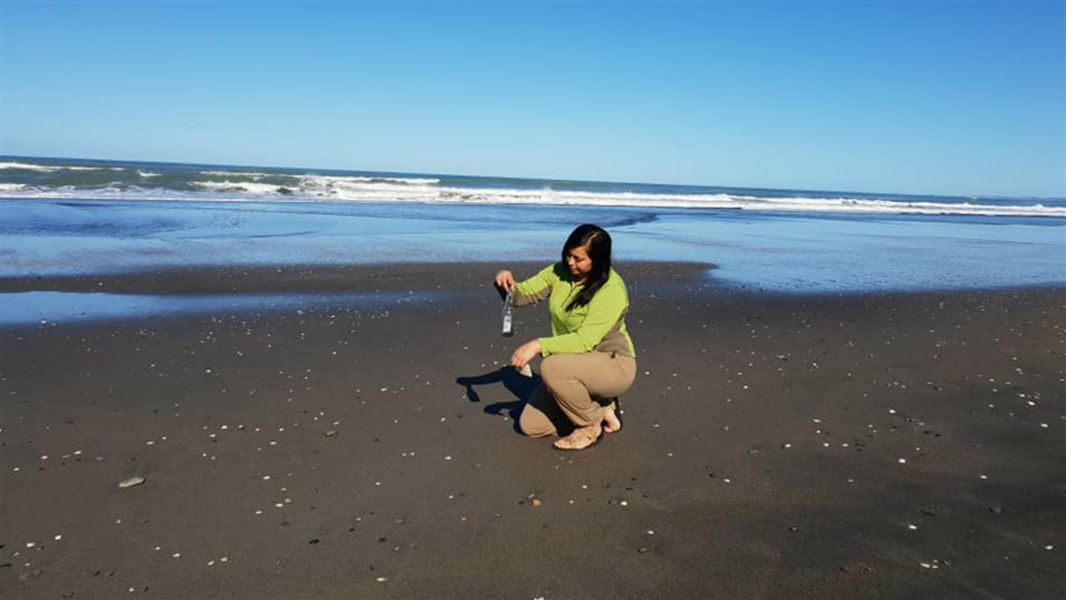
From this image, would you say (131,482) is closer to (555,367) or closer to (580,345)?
(555,367)

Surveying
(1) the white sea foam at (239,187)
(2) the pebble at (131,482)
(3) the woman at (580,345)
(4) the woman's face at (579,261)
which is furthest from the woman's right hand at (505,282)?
(1) the white sea foam at (239,187)

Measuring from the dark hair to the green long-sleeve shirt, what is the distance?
5cm

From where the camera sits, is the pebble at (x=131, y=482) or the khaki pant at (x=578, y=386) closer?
the pebble at (x=131, y=482)

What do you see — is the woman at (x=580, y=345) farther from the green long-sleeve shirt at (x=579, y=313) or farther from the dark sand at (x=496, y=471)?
the dark sand at (x=496, y=471)

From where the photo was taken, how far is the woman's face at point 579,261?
4551mm

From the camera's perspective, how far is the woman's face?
4.55 metres

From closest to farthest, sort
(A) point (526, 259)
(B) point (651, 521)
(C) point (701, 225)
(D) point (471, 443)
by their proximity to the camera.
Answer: (B) point (651, 521)
(D) point (471, 443)
(A) point (526, 259)
(C) point (701, 225)

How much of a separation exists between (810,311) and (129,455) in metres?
8.62

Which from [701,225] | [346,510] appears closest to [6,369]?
[346,510]

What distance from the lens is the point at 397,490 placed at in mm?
4301

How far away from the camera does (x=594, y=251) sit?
4.54 metres

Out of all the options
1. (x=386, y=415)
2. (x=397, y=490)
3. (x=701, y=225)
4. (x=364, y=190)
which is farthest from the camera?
(x=364, y=190)

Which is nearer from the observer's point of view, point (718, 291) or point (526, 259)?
point (718, 291)

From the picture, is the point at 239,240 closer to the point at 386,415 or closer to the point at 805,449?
the point at 386,415
